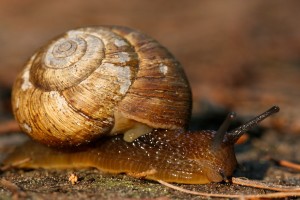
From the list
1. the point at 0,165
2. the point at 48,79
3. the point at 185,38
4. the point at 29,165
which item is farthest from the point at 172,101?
the point at 185,38

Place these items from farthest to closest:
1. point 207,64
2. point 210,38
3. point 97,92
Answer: point 210,38
point 207,64
point 97,92

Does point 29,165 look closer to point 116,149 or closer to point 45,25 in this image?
point 116,149

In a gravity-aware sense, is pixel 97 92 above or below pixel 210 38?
above

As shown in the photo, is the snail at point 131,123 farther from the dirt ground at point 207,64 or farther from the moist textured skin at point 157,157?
the dirt ground at point 207,64

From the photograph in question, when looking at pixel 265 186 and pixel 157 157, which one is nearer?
pixel 265 186

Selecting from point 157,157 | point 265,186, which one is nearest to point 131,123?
point 157,157

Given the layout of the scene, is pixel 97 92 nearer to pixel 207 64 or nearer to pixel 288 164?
pixel 288 164

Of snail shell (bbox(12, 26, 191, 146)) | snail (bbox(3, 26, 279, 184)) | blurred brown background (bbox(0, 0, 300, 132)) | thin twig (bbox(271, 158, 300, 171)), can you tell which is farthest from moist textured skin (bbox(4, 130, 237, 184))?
blurred brown background (bbox(0, 0, 300, 132))
